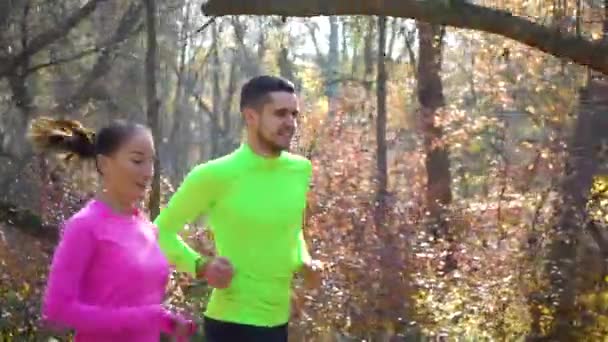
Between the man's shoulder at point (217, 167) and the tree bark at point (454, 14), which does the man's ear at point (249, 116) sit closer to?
the man's shoulder at point (217, 167)

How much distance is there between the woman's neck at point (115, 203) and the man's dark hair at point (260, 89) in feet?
2.43

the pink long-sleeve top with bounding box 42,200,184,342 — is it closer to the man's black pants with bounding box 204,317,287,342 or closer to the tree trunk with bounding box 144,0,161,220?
the man's black pants with bounding box 204,317,287,342

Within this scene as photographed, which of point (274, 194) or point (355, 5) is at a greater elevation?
point (355, 5)

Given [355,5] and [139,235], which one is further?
[355,5]

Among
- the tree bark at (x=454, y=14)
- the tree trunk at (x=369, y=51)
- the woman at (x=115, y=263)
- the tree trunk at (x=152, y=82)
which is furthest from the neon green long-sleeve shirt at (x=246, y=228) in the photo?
the tree trunk at (x=369, y=51)

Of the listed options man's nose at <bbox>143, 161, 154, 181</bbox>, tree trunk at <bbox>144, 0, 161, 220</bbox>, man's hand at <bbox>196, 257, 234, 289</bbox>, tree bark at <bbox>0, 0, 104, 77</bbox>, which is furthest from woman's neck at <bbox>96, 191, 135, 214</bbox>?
tree bark at <bbox>0, 0, 104, 77</bbox>

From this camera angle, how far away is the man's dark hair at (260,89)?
148 inches

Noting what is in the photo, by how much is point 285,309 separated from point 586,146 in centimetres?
481

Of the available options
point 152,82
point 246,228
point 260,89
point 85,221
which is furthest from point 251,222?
point 152,82

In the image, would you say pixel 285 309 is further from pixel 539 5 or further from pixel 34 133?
pixel 539 5

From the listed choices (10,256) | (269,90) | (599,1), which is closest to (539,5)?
(599,1)

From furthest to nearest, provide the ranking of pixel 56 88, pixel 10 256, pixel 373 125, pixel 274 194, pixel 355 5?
pixel 373 125, pixel 56 88, pixel 10 256, pixel 355 5, pixel 274 194

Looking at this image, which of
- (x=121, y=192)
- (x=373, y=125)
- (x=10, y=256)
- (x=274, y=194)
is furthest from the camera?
(x=373, y=125)

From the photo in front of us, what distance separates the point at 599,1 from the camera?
25.4 ft
